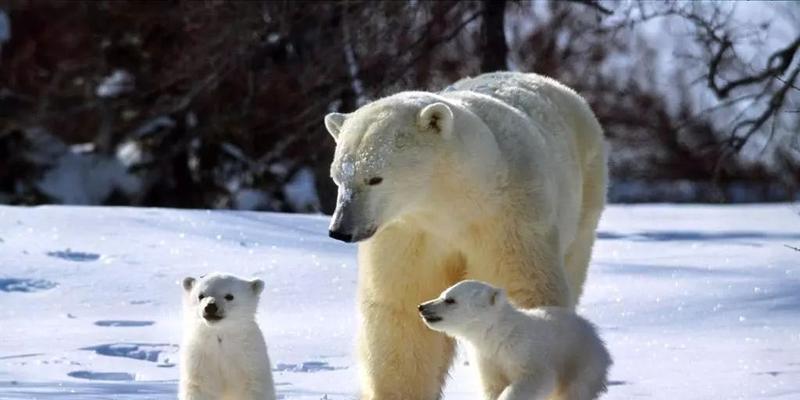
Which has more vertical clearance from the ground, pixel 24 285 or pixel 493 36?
pixel 493 36

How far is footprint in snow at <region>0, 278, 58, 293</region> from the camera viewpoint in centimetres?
842

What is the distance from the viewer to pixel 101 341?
7.14 meters

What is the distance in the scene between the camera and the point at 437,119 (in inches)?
208

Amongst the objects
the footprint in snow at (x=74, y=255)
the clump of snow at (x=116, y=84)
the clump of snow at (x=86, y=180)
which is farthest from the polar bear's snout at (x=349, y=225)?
the clump of snow at (x=86, y=180)

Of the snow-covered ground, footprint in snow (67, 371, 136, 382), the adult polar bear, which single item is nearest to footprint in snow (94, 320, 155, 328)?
the snow-covered ground

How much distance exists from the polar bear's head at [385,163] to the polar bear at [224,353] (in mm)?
519

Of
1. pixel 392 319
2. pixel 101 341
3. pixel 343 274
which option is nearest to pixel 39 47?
pixel 343 274

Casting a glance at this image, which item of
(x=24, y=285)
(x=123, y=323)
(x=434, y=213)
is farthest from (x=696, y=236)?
(x=434, y=213)

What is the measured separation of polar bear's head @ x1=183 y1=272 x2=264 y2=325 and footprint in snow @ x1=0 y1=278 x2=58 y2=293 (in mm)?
3124

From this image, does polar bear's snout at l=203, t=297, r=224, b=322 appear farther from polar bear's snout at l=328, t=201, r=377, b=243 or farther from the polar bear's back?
the polar bear's back

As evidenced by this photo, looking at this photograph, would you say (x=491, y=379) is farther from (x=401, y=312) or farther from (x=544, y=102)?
(x=544, y=102)

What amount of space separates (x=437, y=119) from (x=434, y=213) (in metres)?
0.34

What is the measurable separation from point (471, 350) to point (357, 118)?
88 centimetres

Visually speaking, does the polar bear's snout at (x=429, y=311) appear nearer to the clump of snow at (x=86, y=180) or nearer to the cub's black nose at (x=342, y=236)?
the cub's black nose at (x=342, y=236)
